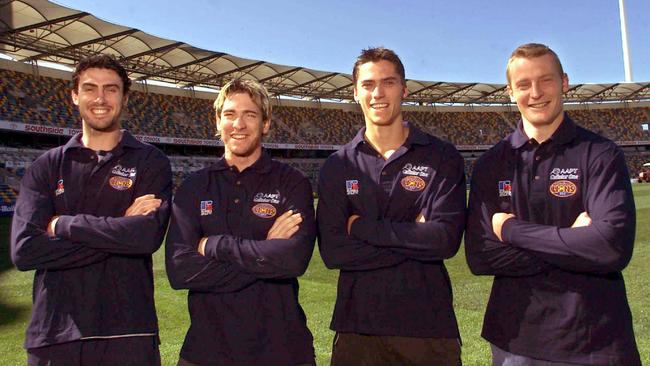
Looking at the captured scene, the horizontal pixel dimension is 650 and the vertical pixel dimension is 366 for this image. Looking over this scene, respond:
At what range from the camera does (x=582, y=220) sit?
7.96 feet

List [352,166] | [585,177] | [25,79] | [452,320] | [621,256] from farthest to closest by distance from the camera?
1. [25,79]
2. [352,166]
3. [452,320]
4. [585,177]
5. [621,256]

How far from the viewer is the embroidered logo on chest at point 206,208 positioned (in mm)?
2908

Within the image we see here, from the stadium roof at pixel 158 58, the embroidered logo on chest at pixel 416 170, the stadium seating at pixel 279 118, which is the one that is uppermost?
the stadium roof at pixel 158 58

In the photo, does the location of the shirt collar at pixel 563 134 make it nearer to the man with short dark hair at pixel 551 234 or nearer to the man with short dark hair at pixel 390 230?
the man with short dark hair at pixel 551 234

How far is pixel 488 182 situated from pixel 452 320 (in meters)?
0.82

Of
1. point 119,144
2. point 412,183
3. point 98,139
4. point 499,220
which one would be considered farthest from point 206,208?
point 499,220

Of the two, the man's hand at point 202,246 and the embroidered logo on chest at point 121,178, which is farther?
the embroidered logo on chest at point 121,178

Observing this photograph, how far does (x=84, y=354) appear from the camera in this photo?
2.67 metres

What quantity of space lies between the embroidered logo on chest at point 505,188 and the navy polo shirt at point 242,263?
1.14 meters

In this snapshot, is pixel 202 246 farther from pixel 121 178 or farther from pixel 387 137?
pixel 387 137

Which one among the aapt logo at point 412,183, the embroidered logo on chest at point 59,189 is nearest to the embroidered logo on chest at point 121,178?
the embroidered logo on chest at point 59,189

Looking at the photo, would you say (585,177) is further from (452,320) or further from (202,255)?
(202,255)

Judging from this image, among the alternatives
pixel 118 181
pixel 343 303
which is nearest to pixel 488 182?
pixel 343 303

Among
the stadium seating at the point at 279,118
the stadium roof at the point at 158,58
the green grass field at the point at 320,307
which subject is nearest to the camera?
the green grass field at the point at 320,307
